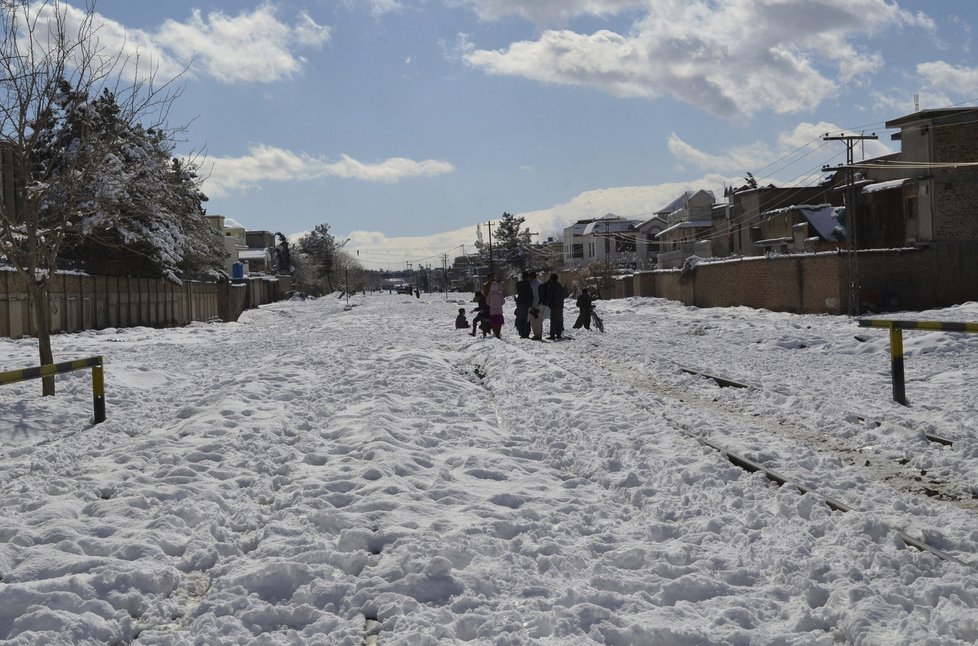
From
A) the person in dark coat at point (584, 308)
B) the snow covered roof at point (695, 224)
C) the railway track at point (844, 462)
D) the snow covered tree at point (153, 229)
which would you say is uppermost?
the snow covered roof at point (695, 224)

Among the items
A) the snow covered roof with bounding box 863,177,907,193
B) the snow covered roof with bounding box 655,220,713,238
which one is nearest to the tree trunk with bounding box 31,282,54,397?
the snow covered roof with bounding box 863,177,907,193

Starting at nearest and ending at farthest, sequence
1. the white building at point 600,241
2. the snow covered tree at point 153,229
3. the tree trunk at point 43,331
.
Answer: the tree trunk at point 43,331 → the snow covered tree at point 153,229 → the white building at point 600,241

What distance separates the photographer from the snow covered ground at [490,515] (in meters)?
4.35

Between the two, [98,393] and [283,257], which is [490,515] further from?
[283,257]

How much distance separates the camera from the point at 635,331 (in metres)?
28.5

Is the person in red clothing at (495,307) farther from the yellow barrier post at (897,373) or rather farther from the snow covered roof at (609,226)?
the snow covered roof at (609,226)

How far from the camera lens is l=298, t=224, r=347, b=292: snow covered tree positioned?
486 ft

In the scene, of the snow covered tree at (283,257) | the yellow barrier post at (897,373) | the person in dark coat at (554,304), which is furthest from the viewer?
the snow covered tree at (283,257)

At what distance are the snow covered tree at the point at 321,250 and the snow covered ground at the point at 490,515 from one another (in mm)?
136238

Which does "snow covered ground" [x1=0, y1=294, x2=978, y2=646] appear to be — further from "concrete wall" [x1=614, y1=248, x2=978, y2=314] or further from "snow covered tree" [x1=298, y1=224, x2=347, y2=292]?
"snow covered tree" [x1=298, y1=224, x2=347, y2=292]

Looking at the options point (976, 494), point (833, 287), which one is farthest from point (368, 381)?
point (833, 287)

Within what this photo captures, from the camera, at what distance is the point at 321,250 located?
493 ft

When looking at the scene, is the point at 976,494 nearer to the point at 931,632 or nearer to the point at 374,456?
the point at 931,632

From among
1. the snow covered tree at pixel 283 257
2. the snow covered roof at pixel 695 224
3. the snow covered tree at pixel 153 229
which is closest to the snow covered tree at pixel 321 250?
the snow covered tree at pixel 283 257
